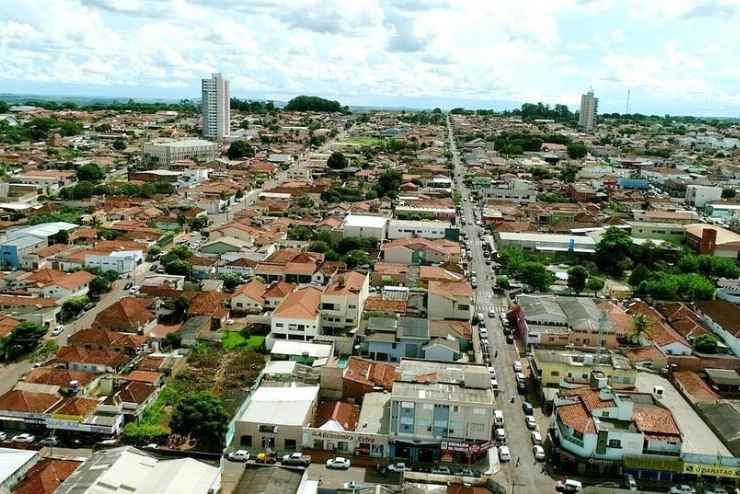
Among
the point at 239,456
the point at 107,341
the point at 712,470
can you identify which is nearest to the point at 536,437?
the point at 712,470

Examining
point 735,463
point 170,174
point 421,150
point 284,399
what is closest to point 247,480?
point 284,399

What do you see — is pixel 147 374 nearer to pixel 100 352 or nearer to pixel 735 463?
pixel 100 352

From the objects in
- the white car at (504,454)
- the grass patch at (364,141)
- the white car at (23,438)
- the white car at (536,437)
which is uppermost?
the grass patch at (364,141)

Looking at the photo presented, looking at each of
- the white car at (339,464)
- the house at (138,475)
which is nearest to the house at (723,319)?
the white car at (339,464)

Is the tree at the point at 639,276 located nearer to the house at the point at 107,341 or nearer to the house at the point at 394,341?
the house at the point at 394,341

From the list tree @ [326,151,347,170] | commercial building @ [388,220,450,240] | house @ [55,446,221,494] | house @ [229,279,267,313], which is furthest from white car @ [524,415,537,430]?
tree @ [326,151,347,170]

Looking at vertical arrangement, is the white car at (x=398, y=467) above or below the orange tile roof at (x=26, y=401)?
below

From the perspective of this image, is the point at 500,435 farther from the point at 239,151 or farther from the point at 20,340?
the point at 239,151
